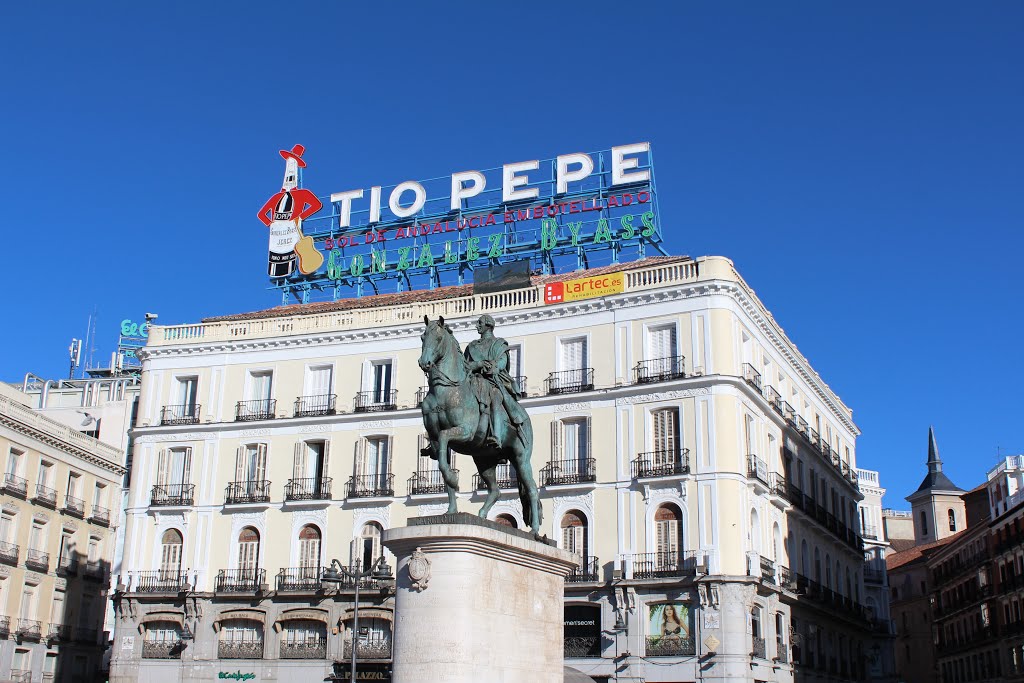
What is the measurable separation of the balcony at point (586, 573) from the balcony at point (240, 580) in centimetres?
1407

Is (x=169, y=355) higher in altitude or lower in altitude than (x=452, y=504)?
higher

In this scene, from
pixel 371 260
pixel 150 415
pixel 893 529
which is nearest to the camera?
pixel 150 415

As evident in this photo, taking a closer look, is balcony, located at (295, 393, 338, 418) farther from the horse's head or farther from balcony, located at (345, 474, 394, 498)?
the horse's head

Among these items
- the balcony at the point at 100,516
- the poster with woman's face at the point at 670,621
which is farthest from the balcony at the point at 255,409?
the poster with woman's face at the point at 670,621

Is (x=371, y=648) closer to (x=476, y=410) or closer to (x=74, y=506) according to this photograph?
(x=74, y=506)

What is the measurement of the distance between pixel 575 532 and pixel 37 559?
2832cm

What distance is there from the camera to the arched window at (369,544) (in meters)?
51.6

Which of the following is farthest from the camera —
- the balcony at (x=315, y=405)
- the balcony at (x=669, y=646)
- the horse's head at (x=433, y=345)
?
the balcony at (x=315, y=405)

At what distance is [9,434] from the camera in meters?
58.0

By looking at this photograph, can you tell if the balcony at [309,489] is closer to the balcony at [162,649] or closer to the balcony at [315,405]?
the balcony at [315,405]

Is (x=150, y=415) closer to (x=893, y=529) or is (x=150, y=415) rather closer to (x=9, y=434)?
(x=9, y=434)

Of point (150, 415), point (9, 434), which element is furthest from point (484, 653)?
point (9, 434)

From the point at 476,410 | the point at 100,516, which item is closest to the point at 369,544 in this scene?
the point at 100,516

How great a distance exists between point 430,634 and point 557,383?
3395 centimetres
